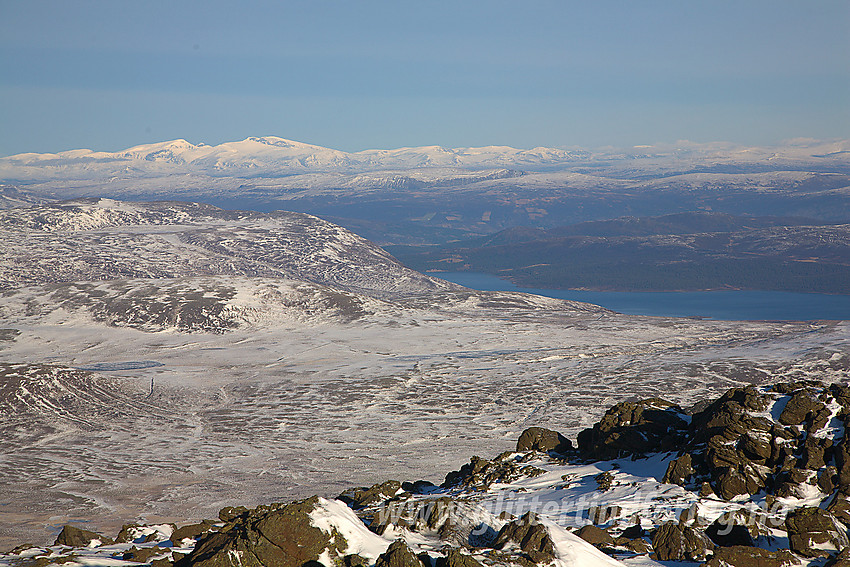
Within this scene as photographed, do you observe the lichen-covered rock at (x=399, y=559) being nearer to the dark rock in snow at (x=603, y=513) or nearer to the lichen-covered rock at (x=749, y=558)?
the lichen-covered rock at (x=749, y=558)

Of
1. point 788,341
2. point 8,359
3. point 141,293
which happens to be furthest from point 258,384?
point 788,341

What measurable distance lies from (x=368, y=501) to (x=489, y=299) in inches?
5511

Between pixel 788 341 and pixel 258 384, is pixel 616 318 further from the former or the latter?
pixel 258 384

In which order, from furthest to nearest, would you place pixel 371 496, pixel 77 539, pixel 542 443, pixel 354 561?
pixel 542 443 → pixel 371 496 → pixel 77 539 → pixel 354 561

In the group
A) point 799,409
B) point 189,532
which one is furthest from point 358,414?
point 799,409

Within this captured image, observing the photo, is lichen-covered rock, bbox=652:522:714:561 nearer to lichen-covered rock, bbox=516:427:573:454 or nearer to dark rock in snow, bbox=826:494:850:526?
dark rock in snow, bbox=826:494:850:526

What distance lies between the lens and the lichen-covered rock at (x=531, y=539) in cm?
2123

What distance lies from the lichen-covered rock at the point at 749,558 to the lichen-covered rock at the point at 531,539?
5250mm

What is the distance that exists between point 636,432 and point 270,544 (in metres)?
22.3

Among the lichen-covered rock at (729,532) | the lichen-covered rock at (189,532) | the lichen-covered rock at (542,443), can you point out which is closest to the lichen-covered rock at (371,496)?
the lichen-covered rock at (189,532)

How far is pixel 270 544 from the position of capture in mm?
21109

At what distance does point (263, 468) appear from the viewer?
6034cm

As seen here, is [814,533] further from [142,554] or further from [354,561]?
[142,554]

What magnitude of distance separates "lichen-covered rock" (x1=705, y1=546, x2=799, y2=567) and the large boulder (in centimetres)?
1271
